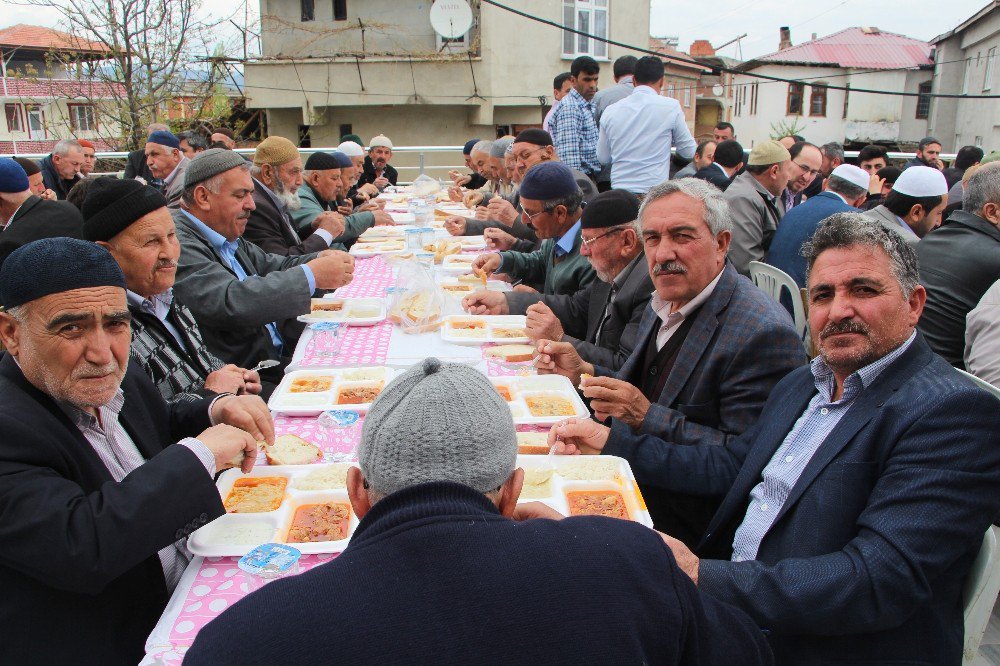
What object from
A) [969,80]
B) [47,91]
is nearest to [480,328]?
[47,91]

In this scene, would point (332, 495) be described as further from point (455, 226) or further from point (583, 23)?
point (583, 23)

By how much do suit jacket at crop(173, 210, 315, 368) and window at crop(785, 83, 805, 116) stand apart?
37085 millimetres

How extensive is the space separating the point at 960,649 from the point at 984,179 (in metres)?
2.95

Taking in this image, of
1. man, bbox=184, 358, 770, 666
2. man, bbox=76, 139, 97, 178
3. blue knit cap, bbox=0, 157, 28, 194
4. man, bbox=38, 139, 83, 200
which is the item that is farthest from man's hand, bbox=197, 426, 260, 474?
man, bbox=76, 139, 97, 178

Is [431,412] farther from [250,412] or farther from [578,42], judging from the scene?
[578,42]

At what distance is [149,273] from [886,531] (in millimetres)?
2497

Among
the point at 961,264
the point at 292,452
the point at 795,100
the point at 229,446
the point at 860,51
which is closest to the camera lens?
the point at 229,446

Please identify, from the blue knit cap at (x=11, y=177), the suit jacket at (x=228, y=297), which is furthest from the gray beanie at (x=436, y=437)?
the blue knit cap at (x=11, y=177)

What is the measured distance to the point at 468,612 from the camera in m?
0.84

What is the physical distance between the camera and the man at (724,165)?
7879 mm

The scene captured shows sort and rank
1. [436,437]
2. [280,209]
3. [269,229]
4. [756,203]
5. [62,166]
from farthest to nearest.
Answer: [62,166] → [756,203] → [280,209] → [269,229] → [436,437]

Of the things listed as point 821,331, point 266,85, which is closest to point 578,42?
point 266,85

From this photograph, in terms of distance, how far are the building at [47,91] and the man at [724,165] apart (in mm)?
12250

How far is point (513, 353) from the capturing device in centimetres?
309
